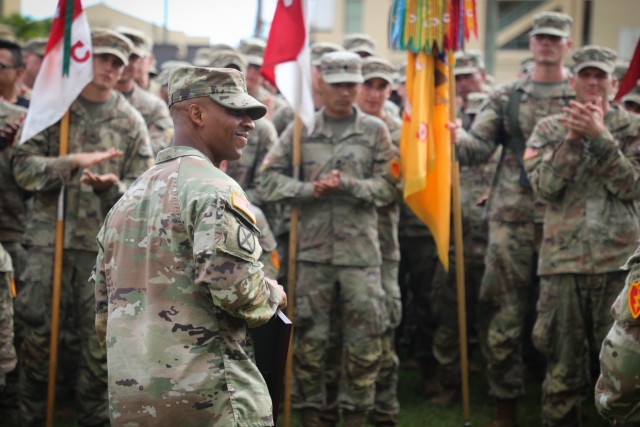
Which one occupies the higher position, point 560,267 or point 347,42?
point 347,42

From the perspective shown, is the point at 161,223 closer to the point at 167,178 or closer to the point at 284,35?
the point at 167,178

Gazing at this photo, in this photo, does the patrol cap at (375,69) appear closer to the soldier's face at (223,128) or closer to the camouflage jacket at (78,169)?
the camouflage jacket at (78,169)

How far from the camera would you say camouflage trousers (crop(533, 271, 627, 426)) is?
736cm

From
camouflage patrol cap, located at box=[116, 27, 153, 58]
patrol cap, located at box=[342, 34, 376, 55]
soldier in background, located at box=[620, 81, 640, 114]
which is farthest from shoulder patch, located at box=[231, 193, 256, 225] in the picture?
patrol cap, located at box=[342, 34, 376, 55]

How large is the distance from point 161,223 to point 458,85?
7.72 meters

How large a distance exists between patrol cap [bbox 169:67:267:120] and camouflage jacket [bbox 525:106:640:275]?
3350 mm

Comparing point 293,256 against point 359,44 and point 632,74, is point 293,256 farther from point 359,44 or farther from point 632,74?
point 359,44

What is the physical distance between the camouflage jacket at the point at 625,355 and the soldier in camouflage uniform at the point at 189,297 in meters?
1.43

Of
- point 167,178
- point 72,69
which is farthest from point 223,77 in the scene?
point 72,69

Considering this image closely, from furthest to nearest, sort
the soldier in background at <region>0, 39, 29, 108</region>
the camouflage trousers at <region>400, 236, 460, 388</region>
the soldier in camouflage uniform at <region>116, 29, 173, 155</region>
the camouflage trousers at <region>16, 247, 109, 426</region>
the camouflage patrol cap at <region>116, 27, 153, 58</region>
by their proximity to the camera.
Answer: the camouflage patrol cap at <region>116, 27, 153, 58</region>, the camouflage trousers at <region>400, 236, 460, 388</region>, the soldier in camouflage uniform at <region>116, 29, 173, 155</region>, the soldier in background at <region>0, 39, 29, 108</region>, the camouflage trousers at <region>16, 247, 109, 426</region>

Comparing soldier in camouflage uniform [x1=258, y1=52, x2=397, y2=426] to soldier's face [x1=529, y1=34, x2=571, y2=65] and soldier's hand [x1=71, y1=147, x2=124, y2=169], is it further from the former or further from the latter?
soldier's face [x1=529, y1=34, x2=571, y2=65]

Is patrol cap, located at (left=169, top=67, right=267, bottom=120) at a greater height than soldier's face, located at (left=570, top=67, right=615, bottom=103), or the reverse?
soldier's face, located at (left=570, top=67, right=615, bottom=103)

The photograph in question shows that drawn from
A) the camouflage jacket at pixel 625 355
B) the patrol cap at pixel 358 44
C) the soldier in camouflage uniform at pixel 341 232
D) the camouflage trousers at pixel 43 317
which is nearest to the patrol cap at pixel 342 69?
the soldier in camouflage uniform at pixel 341 232

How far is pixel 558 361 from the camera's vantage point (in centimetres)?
748
